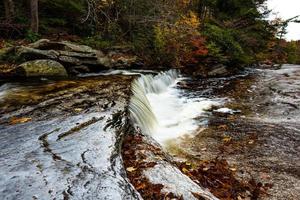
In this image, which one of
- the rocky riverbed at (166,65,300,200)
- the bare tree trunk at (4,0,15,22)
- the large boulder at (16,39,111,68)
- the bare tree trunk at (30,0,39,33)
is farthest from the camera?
the bare tree trunk at (4,0,15,22)

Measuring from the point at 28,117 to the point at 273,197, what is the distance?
3837 millimetres

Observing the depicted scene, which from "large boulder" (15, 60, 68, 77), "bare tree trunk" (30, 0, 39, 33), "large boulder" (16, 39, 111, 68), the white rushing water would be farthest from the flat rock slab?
"bare tree trunk" (30, 0, 39, 33)

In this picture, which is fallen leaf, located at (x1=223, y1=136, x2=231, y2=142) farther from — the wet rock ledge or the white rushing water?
the wet rock ledge

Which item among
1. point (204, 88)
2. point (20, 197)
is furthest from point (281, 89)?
point (20, 197)

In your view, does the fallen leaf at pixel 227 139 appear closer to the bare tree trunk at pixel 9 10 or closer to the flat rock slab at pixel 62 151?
the flat rock slab at pixel 62 151

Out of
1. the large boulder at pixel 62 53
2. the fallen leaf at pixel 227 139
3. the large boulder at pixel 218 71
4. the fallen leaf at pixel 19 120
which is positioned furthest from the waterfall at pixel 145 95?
the large boulder at pixel 62 53

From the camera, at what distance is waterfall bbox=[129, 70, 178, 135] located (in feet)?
19.9

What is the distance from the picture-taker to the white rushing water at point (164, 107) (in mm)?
6430

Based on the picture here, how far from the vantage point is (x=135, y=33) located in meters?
16.6

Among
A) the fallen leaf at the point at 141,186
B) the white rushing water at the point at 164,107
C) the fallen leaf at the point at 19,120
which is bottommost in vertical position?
the white rushing water at the point at 164,107

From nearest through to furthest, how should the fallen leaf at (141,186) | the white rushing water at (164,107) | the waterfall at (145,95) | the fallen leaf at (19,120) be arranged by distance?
the fallen leaf at (141,186) → the fallen leaf at (19,120) → the waterfall at (145,95) → the white rushing water at (164,107)

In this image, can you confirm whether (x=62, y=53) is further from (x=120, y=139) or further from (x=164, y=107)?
(x=120, y=139)

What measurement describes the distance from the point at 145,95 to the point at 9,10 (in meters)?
9.01

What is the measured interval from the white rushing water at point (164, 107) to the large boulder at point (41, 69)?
267cm
